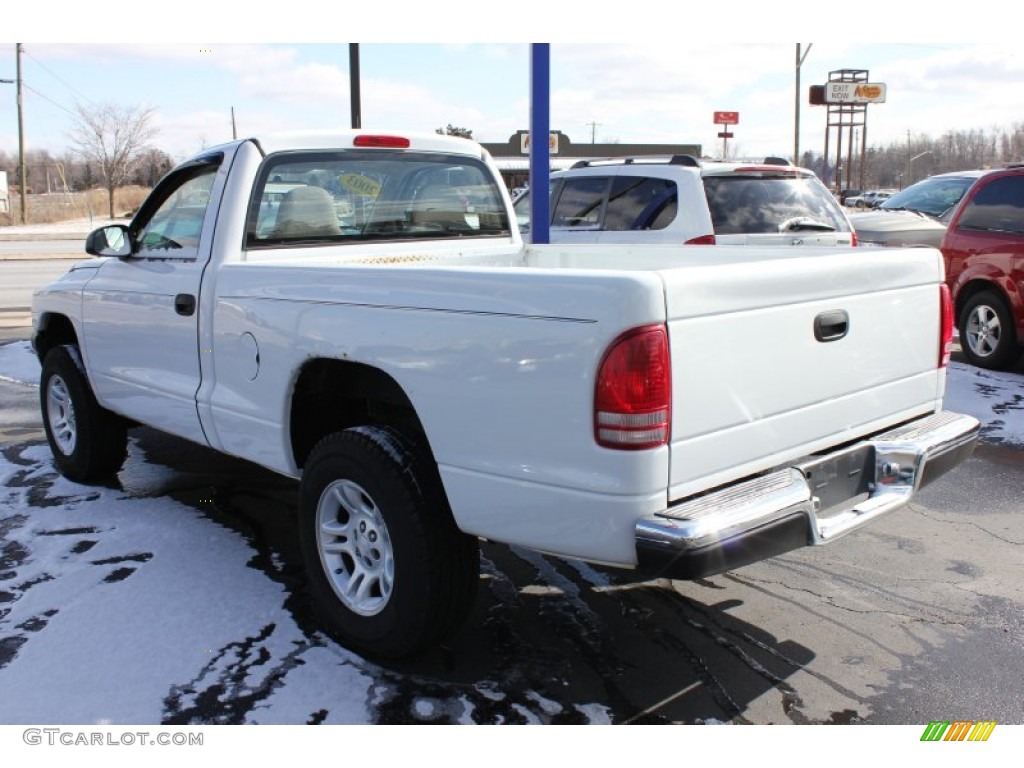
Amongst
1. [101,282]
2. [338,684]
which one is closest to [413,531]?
[338,684]

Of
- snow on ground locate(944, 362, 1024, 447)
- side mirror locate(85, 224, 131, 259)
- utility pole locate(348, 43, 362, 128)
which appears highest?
utility pole locate(348, 43, 362, 128)

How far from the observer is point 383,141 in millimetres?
4715

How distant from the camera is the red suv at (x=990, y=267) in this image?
28.0ft

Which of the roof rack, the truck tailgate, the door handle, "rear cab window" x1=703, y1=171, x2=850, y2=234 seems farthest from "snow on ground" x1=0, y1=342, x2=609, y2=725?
the roof rack

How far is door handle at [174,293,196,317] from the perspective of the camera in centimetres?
421

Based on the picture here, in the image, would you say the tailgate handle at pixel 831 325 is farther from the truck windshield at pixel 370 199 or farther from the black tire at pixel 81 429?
the black tire at pixel 81 429

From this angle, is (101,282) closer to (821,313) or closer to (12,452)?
(12,452)

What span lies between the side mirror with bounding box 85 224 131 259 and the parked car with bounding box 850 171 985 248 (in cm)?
933

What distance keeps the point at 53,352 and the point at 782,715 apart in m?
4.61

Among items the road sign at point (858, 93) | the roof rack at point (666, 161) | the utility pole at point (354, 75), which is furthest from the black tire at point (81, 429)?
the road sign at point (858, 93)

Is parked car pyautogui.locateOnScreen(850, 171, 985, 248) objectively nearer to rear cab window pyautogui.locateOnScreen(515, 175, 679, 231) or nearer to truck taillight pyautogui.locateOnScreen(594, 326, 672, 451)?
rear cab window pyautogui.locateOnScreen(515, 175, 679, 231)

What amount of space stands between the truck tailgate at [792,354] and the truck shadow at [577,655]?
82cm
